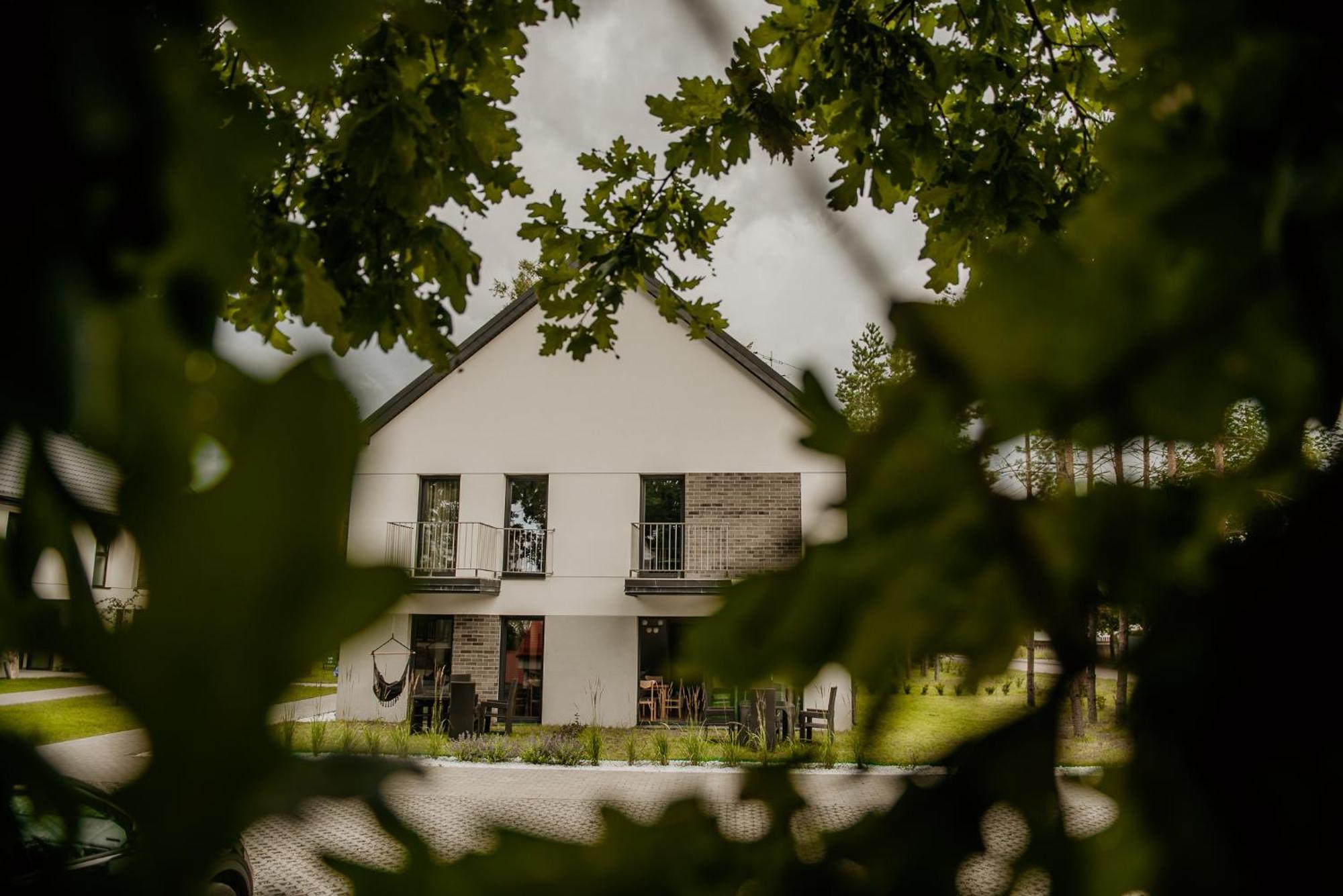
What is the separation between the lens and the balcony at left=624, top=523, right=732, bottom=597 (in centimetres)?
1227

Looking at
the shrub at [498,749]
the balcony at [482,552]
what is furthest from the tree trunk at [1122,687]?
the balcony at [482,552]

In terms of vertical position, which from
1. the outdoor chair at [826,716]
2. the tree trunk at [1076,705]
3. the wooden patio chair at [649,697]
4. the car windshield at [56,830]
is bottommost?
the wooden patio chair at [649,697]

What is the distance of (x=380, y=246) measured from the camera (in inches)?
86.1

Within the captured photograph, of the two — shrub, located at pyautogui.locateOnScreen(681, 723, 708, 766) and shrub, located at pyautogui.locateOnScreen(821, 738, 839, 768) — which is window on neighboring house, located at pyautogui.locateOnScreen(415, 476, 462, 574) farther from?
shrub, located at pyautogui.locateOnScreen(821, 738, 839, 768)

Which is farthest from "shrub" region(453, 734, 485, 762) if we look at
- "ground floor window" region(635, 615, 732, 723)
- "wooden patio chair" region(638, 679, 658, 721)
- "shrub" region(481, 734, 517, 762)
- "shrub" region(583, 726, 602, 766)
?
"wooden patio chair" region(638, 679, 658, 721)

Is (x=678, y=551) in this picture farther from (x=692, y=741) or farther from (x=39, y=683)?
(x=39, y=683)

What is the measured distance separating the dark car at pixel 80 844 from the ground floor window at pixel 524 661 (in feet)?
41.1

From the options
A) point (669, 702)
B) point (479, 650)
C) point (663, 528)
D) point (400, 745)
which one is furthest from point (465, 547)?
point (400, 745)

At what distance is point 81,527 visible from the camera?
7.8 inches

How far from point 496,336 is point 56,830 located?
12.4m

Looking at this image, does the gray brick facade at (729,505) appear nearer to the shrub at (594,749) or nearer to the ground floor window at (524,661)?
the ground floor window at (524,661)

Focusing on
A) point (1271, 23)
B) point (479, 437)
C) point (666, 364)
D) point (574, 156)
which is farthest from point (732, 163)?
point (479, 437)

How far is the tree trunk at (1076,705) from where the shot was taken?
19 cm

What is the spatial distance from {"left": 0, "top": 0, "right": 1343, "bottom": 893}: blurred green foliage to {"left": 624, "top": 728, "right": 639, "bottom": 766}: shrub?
30.4ft
